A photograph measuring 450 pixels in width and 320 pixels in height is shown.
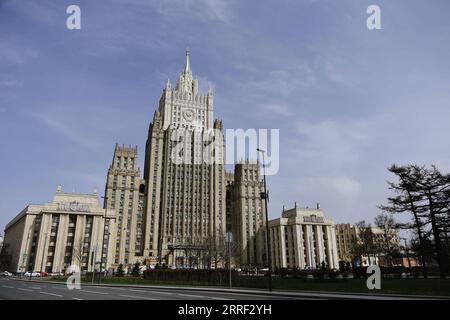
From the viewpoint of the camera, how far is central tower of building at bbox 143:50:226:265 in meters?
116

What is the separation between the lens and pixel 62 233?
10412 cm

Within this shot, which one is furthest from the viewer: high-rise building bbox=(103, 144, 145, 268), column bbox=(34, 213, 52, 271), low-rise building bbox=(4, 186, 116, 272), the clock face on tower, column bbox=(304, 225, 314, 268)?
the clock face on tower

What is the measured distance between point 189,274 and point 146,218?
78.7 metres

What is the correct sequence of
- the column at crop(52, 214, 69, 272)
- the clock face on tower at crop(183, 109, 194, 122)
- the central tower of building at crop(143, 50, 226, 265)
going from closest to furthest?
the column at crop(52, 214, 69, 272) < the central tower of building at crop(143, 50, 226, 265) < the clock face on tower at crop(183, 109, 194, 122)

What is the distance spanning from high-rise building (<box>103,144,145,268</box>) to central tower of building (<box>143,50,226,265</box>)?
16.5 feet

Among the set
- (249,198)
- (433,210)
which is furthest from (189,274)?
(249,198)

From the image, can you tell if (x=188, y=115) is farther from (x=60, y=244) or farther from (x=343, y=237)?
(x=343, y=237)

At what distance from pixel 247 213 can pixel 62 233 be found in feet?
227

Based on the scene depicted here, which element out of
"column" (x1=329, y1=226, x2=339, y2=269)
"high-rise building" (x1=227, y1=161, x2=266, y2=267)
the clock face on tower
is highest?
the clock face on tower

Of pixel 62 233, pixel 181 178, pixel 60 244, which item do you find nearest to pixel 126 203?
pixel 181 178

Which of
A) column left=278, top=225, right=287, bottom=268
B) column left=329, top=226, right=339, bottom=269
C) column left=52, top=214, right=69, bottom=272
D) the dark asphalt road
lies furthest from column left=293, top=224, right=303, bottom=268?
the dark asphalt road

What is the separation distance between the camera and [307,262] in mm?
118438

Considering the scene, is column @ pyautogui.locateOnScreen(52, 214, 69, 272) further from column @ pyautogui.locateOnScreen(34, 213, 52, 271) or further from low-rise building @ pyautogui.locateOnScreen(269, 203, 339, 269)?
low-rise building @ pyautogui.locateOnScreen(269, 203, 339, 269)
